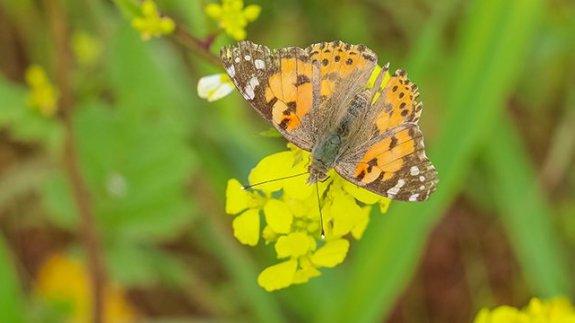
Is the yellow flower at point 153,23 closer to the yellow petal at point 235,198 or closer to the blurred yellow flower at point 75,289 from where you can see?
the yellow petal at point 235,198

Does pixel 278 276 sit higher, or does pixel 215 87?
pixel 215 87

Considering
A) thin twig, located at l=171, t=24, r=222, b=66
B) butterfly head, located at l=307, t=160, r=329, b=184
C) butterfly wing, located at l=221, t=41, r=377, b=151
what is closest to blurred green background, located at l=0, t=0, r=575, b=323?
thin twig, located at l=171, t=24, r=222, b=66

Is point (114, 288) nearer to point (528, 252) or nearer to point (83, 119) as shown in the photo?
point (83, 119)

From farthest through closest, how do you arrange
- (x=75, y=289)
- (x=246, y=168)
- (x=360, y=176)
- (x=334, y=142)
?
(x=75, y=289) → (x=246, y=168) → (x=334, y=142) → (x=360, y=176)

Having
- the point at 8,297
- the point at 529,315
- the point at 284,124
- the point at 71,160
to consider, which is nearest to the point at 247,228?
the point at 284,124

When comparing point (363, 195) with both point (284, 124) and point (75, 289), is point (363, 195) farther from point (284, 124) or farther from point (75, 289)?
point (75, 289)

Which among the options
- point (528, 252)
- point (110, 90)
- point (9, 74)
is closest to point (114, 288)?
point (110, 90)
